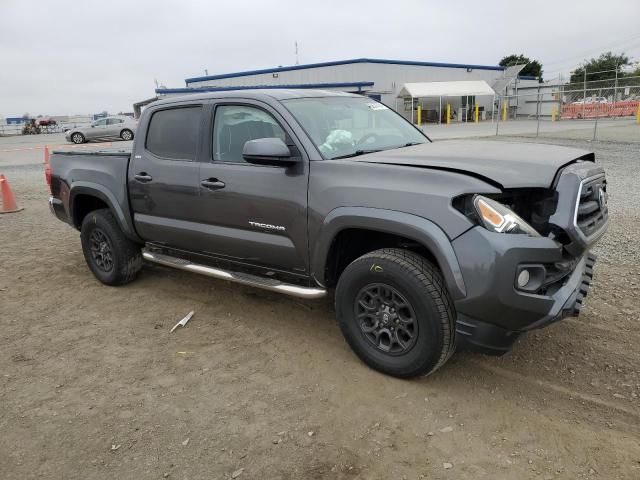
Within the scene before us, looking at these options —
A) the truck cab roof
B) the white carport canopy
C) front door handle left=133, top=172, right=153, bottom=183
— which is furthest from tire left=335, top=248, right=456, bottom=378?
the white carport canopy

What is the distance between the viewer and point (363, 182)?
322 centimetres

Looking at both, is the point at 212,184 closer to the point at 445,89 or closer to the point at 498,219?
the point at 498,219

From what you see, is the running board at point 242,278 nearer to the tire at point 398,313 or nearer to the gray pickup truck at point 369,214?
the gray pickup truck at point 369,214

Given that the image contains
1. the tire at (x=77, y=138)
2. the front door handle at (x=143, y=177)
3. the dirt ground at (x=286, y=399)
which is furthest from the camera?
the tire at (x=77, y=138)

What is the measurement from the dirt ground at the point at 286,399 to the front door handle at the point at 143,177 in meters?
1.16

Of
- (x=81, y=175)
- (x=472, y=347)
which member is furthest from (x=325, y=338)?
(x=81, y=175)

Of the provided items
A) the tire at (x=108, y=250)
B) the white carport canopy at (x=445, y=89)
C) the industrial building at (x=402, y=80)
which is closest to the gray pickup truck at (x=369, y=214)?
the tire at (x=108, y=250)

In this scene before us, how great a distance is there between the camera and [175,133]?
4.46 m

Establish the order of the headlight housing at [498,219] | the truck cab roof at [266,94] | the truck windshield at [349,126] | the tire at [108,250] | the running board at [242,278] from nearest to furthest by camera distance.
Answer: the headlight housing at [498,219] → the running board at [242,278] → the truck windshield at [349,126] → the truck cab roof at [266,94] → the tire at [108,250]

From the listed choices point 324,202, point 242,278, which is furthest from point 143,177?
point 324,202

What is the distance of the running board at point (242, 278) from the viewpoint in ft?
11.9

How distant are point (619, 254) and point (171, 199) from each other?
14.6 ft

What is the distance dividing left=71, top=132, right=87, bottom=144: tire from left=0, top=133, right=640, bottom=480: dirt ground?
26019mm

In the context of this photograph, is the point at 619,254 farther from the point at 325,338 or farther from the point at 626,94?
the point at 626,94
